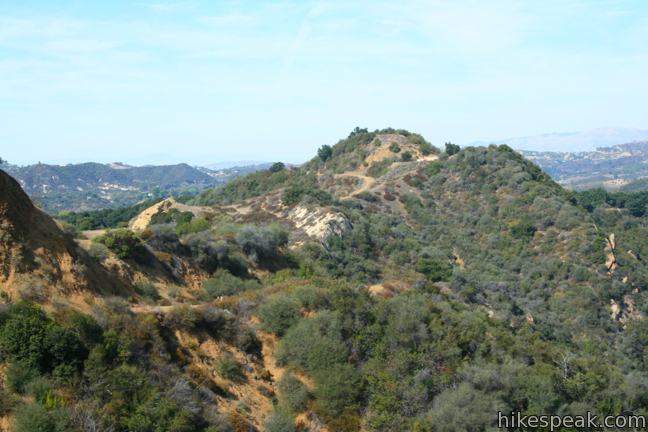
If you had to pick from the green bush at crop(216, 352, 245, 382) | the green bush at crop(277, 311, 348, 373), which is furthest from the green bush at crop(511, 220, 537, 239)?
the green bush at crop(216, 352, 245, 382)

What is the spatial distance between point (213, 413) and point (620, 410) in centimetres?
1803

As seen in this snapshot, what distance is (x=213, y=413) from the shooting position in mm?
18594

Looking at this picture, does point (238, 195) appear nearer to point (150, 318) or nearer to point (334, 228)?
point (334, 228)

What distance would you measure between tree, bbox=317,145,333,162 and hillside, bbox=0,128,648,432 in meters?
48.8

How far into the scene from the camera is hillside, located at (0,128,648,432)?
58.9 ft

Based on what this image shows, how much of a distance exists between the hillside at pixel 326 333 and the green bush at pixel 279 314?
7cm

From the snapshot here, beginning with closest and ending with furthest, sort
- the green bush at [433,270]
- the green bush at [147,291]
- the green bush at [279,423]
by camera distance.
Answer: the green bush at [279,423], the green bush at [147,291], the green bush at [433,270]

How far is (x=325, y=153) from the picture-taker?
10700 cm

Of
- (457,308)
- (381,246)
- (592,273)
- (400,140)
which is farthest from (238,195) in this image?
(457,308)

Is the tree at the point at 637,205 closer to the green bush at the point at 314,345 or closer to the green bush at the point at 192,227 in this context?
the green bush at the point at 192,227

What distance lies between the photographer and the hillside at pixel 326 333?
17.9 m

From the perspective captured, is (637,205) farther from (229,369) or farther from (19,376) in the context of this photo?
(19,376)

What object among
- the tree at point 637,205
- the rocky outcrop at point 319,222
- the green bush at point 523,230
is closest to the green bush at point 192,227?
the rocky outcrop at point 319,222

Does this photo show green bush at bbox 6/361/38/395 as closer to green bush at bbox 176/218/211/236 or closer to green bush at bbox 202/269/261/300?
green bush at bbox 202/269/261/300
